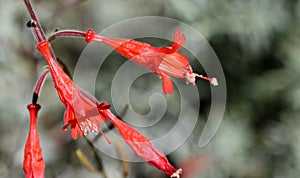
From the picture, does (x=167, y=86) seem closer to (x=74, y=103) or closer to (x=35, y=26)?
(x=74, y=103)

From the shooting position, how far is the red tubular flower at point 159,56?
256cm

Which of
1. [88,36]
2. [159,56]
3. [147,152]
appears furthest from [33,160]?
[159,56]

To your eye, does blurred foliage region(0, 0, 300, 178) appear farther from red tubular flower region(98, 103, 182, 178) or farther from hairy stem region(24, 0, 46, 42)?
hairy stem region(24, 0, 46, 42)

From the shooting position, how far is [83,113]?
2332 millimetres

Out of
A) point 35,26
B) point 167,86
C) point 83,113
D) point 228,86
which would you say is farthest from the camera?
point 228,86

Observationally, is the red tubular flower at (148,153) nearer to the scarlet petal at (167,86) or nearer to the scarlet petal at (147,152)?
the scarlet petal at (147,152)

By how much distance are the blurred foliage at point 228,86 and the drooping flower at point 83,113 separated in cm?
166

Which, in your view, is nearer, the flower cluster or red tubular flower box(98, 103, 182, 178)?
the flower cluster

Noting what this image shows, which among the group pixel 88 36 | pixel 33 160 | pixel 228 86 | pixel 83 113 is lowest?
pixel 33 160

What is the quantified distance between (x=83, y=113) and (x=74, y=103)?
0.07 m

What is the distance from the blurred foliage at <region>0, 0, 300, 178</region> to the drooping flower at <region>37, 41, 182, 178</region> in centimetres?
166

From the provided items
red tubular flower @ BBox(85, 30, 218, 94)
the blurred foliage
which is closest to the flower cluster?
red tubular flower @ BBox(85, 30, 218, 94)

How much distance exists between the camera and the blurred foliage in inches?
171

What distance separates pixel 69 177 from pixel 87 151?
0.95ft
